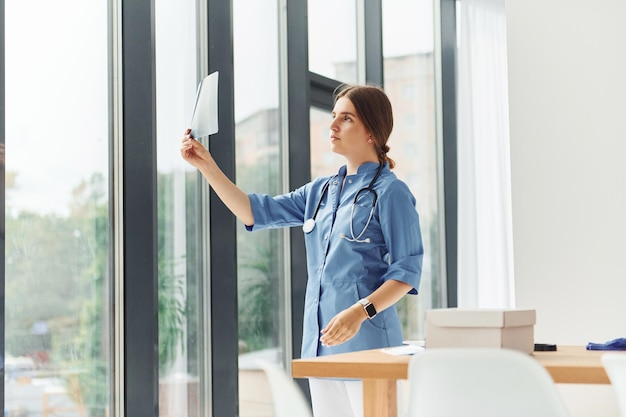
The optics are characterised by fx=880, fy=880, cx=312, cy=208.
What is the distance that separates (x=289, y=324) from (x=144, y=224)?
3.75ft

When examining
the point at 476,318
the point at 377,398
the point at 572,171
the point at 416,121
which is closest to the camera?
the point at 476,318

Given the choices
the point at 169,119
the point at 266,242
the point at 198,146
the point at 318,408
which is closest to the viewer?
the point at 318,408

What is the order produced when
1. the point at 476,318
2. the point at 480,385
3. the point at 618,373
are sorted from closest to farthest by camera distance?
the point at 480,385, the point at 618,373, the point at 476,318

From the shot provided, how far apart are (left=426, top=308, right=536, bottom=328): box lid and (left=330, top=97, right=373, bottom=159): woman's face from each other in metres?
0.88

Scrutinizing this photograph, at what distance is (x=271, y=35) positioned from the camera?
12.9 ft

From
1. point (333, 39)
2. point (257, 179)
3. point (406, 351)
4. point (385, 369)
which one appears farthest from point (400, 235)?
point (333, 39)

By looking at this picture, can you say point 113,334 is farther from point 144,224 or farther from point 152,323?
point 144,224

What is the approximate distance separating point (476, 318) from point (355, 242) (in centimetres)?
76

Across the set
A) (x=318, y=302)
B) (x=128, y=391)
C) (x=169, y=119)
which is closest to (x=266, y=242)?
(x=169, y=119)

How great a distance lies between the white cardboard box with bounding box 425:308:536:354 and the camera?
1.77 meters

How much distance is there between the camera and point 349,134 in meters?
2.61

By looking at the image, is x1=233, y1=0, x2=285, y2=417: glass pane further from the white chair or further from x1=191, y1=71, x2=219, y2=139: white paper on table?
the white chair

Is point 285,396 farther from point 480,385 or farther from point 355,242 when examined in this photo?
point 355,242

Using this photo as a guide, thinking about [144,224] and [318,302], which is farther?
[144,224]
